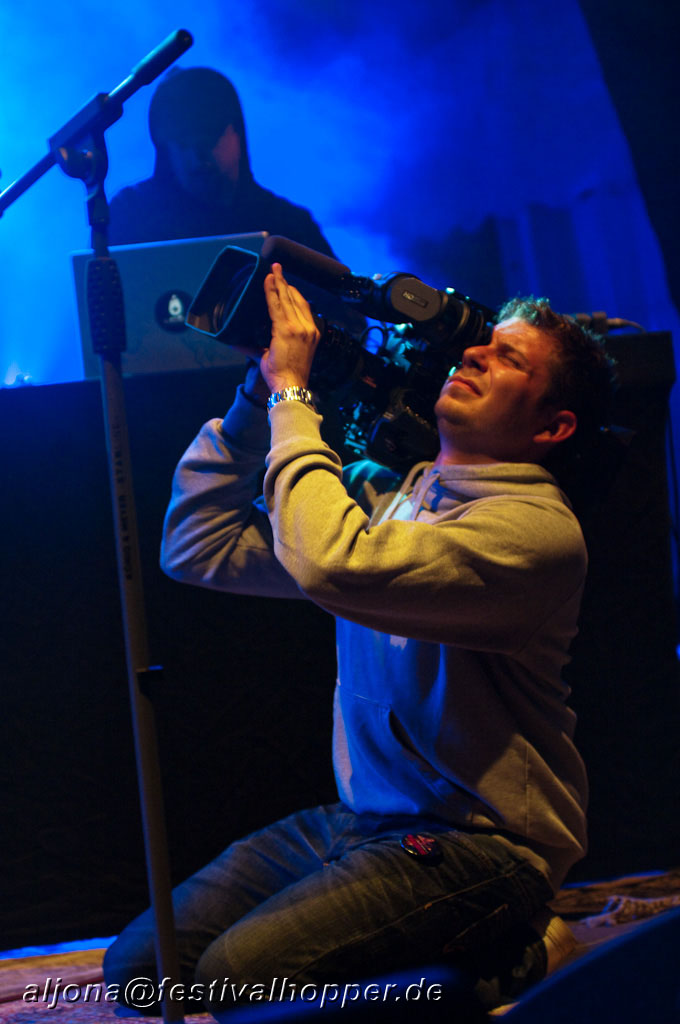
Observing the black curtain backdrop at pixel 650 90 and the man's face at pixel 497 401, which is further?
the black curtain backdrop at pixel 650 90

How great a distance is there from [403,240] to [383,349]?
125 inches

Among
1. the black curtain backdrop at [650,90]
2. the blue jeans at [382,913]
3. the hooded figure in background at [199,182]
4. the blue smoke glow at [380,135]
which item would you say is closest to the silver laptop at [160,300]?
the blue jeans at [382,913]

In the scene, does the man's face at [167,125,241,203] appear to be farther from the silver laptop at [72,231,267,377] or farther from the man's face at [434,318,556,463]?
the man's face at [434,318,556,463]

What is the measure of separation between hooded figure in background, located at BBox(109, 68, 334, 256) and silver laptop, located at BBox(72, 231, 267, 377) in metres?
1.23

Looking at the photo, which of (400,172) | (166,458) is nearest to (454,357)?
(166,458)

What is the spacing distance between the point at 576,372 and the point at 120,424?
2.16ft

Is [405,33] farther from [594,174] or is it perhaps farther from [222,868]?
[222,868]

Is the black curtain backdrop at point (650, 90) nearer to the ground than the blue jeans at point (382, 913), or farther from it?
farther from it

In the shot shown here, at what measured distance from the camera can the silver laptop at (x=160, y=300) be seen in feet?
5.74

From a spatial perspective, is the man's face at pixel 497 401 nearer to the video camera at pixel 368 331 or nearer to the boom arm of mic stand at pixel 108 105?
the video camera at pixel 368 331

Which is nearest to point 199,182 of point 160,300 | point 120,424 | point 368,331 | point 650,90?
point 160,300

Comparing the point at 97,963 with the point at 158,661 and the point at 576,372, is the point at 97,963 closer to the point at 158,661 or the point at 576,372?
the point at 158,661

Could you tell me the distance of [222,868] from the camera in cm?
124

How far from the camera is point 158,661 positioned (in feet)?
5.02
